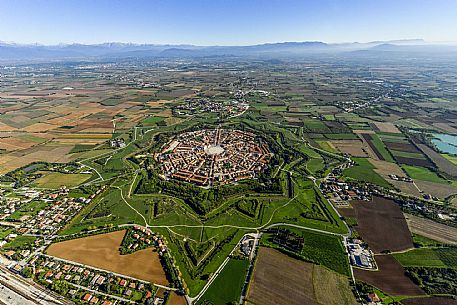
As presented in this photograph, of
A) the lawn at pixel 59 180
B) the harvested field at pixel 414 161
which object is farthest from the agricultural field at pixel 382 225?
the lawn at pixel 59 180

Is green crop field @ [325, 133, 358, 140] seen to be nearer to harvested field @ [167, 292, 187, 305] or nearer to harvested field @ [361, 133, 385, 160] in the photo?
harvested field @ [361, 133, 385, 160]

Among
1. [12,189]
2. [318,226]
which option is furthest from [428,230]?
[12,189]

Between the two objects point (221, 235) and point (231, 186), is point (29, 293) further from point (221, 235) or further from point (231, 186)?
point (231, 186)

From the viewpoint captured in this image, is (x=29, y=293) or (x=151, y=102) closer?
(x=29, y=293)

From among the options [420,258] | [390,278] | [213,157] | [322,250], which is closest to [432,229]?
[420,258]

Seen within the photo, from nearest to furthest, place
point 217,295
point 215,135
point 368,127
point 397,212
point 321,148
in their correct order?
1. point 217,295
2. point 397,212
3. point 321,148
4. point 215,135
5. point 368,127

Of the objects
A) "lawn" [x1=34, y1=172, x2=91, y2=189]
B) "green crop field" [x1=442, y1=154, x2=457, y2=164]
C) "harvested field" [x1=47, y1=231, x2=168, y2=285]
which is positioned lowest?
"harvested field" [x1=47, y1=231, x2=168, y2=285]

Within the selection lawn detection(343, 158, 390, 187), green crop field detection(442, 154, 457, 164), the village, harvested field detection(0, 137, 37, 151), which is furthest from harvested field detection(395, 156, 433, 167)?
harvested field detection(0, 137, 37, 151)
